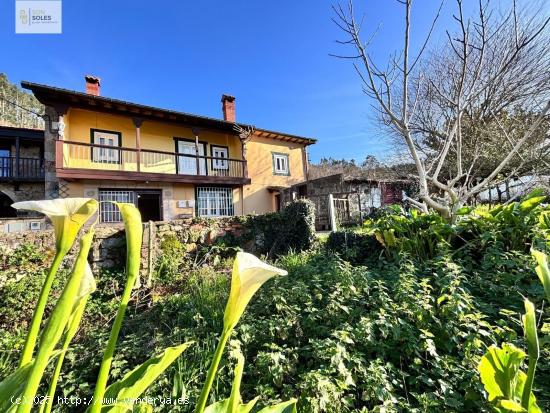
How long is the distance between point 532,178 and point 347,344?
25.6 ft

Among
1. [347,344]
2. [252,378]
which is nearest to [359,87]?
[347,344]

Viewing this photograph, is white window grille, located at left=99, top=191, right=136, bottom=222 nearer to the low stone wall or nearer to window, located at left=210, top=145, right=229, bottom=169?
→ window, located at left=210, top=145, right=229, bottom=169

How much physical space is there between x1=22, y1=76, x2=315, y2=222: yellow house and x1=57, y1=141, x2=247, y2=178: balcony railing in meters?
0.04

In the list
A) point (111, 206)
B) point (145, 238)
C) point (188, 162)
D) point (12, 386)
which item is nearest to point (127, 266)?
point (12, 386)

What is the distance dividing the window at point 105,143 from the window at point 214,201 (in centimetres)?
377

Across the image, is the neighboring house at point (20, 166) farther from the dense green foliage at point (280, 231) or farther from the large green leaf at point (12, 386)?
the large green leaf at point (12, 386)

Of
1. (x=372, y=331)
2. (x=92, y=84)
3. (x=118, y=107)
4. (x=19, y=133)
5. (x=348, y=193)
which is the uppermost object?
(x=92, y=84)

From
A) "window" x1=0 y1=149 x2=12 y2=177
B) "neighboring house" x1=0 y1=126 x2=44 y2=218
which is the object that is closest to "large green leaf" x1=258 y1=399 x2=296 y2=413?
"neighboring house" x1=0 y1=126 x2=44 y2=218

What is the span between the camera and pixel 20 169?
14172 mm

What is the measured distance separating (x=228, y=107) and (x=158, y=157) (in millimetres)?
4805

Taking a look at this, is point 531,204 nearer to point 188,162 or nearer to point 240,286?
point 240,286

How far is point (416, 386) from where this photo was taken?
1943 mm

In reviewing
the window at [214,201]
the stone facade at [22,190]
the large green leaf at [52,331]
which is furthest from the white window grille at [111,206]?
the large green leaf at [52,331]

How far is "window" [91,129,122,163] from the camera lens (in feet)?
36.8
